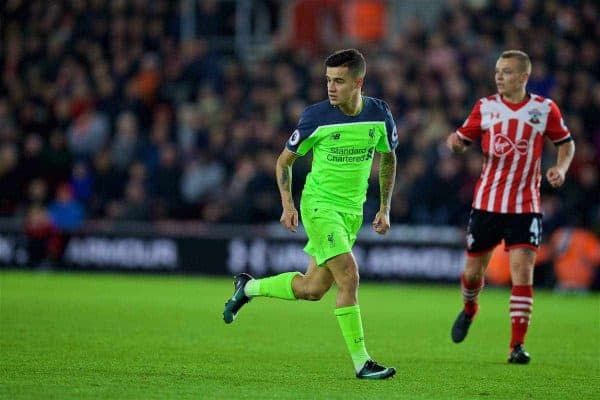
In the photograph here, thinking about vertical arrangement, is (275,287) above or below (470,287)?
above

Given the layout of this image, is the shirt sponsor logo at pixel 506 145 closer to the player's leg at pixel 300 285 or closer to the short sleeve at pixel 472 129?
the short sleeve at pixel 472 129

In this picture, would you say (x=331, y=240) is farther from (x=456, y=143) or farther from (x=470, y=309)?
(x=470, y=309)

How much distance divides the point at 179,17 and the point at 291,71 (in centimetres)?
354

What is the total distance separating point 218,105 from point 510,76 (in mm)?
12145

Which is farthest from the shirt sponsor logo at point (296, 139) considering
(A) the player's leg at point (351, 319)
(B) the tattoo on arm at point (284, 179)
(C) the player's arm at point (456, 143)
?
(C) the player's arm at point (456, 143)

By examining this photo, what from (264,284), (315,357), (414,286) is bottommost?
(414,286)

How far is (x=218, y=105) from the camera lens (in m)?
21.0

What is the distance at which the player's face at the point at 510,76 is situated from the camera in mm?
9180

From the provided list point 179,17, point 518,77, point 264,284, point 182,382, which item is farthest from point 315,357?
point 179,17

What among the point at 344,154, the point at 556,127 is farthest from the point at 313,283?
the point at 556,127

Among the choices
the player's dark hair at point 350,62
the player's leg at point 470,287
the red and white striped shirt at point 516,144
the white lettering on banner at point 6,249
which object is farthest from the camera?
the white lettering on banner at point 6,249

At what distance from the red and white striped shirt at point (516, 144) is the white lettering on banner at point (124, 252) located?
10.4m

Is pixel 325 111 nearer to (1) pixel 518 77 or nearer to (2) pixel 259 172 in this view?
(1) pixel 518 77

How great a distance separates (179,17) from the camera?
2300 centimetres
